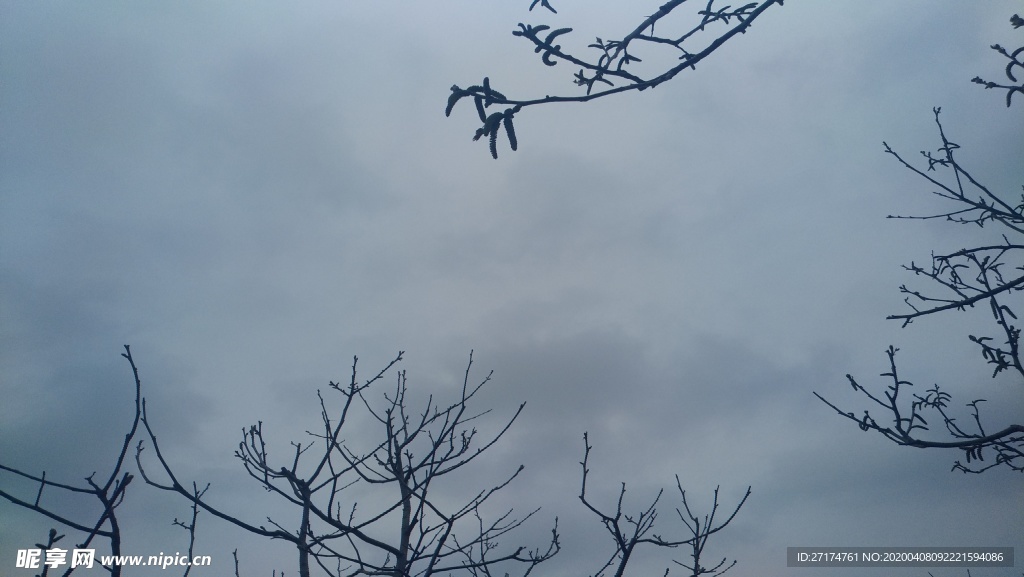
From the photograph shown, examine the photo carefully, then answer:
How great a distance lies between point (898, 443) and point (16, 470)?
4.59m

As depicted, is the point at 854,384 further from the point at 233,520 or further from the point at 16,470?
the point at 16,470

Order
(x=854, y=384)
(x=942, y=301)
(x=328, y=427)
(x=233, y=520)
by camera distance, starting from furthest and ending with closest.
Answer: (x=328, y=427) < (x=942, y=301) < (x=854, y=384) < (x=233, y=520)

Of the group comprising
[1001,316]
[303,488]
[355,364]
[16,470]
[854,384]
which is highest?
[355,364]

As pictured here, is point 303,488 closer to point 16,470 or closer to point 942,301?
point 16,470

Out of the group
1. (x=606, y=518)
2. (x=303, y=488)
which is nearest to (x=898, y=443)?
(x=606, y=518)

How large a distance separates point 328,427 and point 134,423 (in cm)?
338

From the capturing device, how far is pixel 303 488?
4707 millimetres

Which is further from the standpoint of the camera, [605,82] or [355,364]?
[355,364]

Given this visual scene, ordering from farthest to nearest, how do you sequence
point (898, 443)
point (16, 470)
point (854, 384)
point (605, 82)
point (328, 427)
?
point (328, 427), point (854, 384), point (898, 443), point (605, 82), point (16, 470)

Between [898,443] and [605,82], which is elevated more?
[605,82]

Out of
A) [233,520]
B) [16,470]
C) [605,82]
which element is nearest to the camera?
[16,470]

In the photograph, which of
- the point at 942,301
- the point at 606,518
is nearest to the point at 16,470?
the point at 606,518

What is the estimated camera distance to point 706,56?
260 centimetres

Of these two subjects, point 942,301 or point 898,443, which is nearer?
point 898,443
